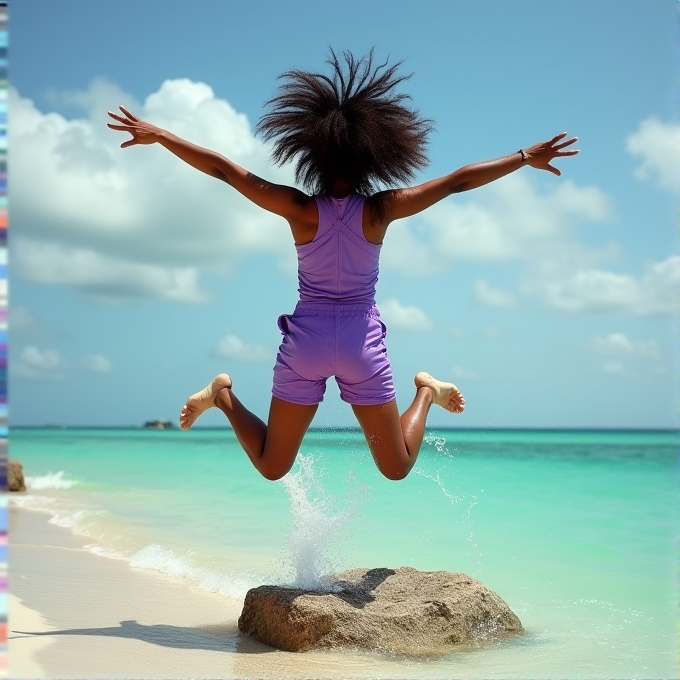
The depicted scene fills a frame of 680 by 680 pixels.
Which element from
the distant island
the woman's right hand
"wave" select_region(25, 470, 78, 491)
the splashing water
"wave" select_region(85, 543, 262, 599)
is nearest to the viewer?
the woman's right hand

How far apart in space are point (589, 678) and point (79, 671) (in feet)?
8.89

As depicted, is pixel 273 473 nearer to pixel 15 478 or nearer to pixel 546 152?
pixel 546 152

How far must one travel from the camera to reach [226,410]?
5035 millimetres

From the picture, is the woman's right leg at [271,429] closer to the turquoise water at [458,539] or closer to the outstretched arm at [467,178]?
the turquoise water at [458,539]

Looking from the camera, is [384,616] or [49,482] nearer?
[384,616]

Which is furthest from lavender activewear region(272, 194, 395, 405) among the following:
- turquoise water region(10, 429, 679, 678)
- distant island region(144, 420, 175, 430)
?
distant island region(144, 420, 175, 430)

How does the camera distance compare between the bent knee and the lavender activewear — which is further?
the bent knee

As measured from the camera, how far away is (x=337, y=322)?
4.65 m

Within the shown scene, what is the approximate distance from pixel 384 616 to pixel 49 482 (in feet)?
45.6

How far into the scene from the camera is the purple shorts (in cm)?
463

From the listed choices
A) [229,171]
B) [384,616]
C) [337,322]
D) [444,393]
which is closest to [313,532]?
[384,616]

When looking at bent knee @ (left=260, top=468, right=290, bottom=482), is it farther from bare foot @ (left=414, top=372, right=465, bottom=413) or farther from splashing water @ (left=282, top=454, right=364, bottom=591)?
bare foot @ (left=414, top=372, right=465, bottom=413)

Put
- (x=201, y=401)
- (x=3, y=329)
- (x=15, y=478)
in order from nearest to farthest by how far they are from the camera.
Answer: (x=3, y=329), (x=201, y=401), (x=15, y=478)

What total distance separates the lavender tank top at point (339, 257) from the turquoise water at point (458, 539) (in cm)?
155
